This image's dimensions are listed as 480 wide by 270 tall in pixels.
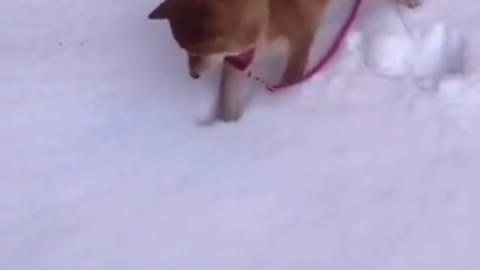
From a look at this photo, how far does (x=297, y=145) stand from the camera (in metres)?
1.39

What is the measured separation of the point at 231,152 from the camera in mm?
1390

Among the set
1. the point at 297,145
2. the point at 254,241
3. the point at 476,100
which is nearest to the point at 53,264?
the point at 254,241

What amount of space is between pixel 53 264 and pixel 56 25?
1.43ft

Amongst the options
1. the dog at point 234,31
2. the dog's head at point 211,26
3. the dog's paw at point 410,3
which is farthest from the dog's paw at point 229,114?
the dog's paw at point 410,3

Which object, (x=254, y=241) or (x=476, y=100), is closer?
(x=254, y=241)

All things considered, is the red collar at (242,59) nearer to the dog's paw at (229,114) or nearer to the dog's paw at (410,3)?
the dog's paw at (229,114)

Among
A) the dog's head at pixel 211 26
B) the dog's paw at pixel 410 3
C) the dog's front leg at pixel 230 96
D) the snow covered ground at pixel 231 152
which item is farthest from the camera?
the dog's paw at pixel 410 3

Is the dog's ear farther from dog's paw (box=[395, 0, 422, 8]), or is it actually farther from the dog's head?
dog's paw (box=[395, 0, 422, 8])

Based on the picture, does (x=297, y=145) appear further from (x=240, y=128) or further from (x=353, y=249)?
(x=353, y=249)

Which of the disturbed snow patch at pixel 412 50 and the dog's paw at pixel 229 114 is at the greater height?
the disturbed snow patch at pixel 412 50

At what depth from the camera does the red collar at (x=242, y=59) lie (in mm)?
1294

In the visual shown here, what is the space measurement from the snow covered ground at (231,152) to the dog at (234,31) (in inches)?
2.1

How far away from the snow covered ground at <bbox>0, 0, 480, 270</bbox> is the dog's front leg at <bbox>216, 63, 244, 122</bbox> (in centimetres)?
2

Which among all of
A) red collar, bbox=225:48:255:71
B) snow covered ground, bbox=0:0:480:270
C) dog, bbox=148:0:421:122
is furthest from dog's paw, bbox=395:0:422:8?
red collar, bbox=225:48:255:71
